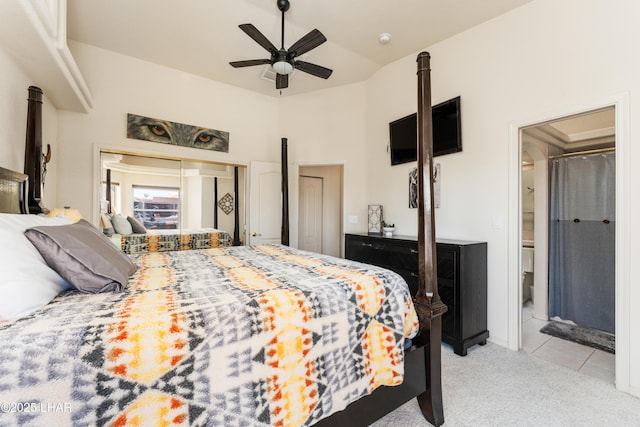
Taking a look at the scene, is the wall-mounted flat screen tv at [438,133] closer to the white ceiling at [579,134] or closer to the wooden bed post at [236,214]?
the white ceiling at [579,134]

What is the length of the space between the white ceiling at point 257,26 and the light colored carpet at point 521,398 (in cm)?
316

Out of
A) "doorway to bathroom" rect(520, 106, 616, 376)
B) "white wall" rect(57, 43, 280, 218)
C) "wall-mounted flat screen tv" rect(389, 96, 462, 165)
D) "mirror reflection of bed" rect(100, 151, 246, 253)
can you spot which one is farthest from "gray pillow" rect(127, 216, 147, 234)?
"doorway to bathroom" rect(520, 106, 616, 376)

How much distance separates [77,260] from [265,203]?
10.4 ft

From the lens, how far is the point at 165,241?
3.70 meters

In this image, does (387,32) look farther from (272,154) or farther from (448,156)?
(272,154)

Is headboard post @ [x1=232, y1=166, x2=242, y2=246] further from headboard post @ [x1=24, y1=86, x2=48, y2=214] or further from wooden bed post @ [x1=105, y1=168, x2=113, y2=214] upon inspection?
headboard post @ [x1=24, y1=86, x2=48, y2=214]

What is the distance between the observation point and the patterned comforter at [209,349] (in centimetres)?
75

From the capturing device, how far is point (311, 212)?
5.84 metres

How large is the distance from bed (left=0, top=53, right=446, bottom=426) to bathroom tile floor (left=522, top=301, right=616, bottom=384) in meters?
1.55

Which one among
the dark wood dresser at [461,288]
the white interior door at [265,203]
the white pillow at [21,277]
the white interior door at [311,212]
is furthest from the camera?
the white interior door at [311,212]

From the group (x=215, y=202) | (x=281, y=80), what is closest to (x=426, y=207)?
(x=281, y=80)

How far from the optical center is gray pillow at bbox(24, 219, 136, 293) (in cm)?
112

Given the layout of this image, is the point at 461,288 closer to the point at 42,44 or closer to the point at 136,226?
the point at 42,44

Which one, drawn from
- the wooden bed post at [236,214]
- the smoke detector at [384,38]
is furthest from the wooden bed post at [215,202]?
the smoke detector at [384,38]
